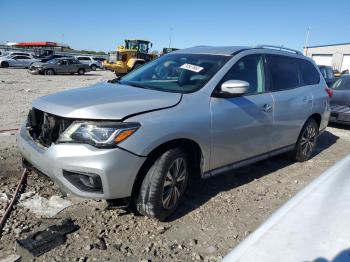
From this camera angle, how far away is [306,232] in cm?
162

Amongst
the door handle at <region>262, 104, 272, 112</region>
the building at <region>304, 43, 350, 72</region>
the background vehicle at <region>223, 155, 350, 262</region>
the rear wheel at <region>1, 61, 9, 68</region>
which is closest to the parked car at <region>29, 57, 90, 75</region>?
the rear wheel at <region>1, 61, 9, 68</region>

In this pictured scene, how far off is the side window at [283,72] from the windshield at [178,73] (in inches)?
37.6

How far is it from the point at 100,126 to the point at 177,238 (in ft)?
4.15

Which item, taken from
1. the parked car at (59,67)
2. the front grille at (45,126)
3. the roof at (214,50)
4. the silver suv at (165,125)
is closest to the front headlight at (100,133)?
the silver suv at (165,125)

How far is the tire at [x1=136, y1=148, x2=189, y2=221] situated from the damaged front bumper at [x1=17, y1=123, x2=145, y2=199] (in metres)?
0.19

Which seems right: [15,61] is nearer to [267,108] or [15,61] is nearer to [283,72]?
[283,72]

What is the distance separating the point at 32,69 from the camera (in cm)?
2680

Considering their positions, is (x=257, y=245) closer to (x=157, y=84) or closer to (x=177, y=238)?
(x=177, y=238)

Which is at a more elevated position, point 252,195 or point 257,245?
point 257,245

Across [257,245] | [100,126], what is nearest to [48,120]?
[100,126]

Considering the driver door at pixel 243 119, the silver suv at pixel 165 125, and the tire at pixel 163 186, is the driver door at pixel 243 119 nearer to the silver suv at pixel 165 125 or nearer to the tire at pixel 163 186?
the silver suv at pixel 165 125

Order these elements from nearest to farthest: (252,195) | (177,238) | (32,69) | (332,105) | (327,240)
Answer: (327,240) < (177,238) < (252,195) < (332,105) < (32,69)

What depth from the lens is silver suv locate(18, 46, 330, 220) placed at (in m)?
3.09

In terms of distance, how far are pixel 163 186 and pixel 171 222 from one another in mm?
462
